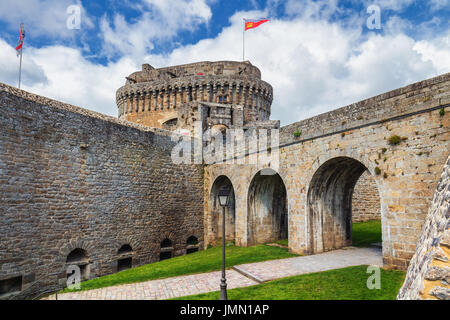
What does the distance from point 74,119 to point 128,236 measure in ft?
18.7

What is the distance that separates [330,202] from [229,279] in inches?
212

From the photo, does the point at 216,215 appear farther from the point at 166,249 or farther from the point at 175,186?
the point at 166,249

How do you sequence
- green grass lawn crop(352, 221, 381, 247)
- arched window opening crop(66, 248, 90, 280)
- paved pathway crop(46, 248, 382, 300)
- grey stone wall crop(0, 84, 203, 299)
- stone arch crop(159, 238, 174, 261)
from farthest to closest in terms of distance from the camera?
1. stone arch crop(159, 238, 174, 261)
2. green grass lawn crop(352, 221, 381, 247)
3. arched window opening crop(66, 248, 90, 280)
4. grey stone wall crop(0, 84, 203, 299)
5. paved pathway crop(46, 248, 382, 300)

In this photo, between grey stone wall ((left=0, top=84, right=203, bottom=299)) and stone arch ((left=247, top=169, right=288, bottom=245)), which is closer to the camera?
grey stone wall ((left=0, top=84, right=203, bottom=299))

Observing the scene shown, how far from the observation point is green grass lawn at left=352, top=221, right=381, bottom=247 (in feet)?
43.5

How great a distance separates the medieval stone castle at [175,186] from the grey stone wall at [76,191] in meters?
0.04

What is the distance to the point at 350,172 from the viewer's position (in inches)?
459

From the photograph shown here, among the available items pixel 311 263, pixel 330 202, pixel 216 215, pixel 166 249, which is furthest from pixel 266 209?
pixel 311 263

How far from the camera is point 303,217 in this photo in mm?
11477

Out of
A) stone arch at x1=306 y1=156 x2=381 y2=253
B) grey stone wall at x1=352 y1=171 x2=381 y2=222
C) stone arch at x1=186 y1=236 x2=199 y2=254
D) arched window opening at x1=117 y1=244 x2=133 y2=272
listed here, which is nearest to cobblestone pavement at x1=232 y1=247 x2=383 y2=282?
stone arch at x1=306 y1=156 x2=381 y2=253

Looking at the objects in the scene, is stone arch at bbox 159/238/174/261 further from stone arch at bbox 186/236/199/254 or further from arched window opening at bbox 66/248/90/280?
arched window opening at bbox 66/248/90/280

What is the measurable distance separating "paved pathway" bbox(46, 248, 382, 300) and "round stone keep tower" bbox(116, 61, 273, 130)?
19164mm

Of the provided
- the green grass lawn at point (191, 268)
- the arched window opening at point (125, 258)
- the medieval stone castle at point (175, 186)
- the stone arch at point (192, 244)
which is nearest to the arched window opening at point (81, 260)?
the medieval stone castle at point (175, 186)

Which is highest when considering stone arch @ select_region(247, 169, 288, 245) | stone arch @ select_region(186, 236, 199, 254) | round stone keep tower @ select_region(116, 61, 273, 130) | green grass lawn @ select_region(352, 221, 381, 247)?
round stone keep tower @ select_region(116, 61, 273, 130)
